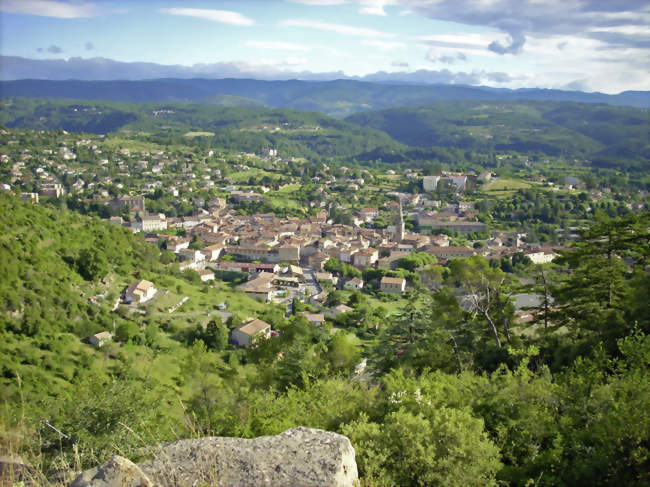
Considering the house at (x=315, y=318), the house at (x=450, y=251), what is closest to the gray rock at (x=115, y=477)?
the house at (x=315, y=318)

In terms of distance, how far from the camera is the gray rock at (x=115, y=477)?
136 inches

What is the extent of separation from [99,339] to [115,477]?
1751 cm

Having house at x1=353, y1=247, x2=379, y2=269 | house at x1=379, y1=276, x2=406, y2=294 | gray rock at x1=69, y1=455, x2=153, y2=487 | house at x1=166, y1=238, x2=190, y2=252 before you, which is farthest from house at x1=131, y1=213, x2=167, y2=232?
gray rock at x1=69, y1=455, x2=153, y2=487

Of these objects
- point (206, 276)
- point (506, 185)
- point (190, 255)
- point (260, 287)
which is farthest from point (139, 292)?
point (506, 185)

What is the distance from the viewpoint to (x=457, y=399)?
695 cm

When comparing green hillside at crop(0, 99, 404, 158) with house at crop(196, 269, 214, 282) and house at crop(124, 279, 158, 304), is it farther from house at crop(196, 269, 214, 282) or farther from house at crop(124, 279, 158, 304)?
house at crop(124, 279, 158, 304)

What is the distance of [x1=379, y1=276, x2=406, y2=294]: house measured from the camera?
3409 centimetres

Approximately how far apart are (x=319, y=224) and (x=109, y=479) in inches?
1944

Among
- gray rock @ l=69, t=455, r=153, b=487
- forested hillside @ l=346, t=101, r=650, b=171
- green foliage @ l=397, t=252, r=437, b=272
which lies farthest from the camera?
forested hillside @ l=346, t=101, r=650, b=171

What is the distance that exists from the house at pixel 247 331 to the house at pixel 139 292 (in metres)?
5.05

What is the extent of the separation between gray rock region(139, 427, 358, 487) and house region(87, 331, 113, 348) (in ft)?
53.9

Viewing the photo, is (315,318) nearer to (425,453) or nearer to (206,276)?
(206,276)

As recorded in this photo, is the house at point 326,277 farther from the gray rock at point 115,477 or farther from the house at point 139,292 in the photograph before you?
the gray rock at point 115,477

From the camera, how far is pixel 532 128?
13588cm
